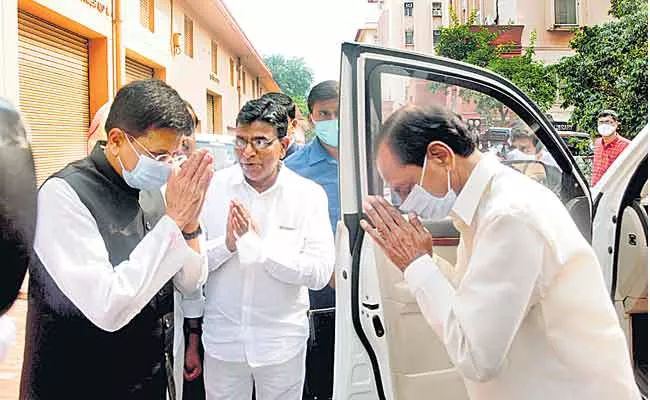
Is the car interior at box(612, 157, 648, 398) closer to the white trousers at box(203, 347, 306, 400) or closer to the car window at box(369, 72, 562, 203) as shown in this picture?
the car window at box(369, 72, 562, 203)

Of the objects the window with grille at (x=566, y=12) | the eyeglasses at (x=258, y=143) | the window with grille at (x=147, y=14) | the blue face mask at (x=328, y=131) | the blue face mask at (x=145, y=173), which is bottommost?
the blue face mask at (x=145, y=173)

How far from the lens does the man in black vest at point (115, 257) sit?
172 cm

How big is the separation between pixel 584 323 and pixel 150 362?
114cm

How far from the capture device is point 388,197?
6.38 feet

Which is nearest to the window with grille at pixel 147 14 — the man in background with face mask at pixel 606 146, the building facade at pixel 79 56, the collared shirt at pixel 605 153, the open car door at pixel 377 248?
the building facade at pixel 79 56

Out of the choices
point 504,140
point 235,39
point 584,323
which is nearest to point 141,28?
point 235,39

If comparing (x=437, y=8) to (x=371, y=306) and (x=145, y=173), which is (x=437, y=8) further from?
(x=145, y=173)

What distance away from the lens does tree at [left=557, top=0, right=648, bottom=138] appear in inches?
256

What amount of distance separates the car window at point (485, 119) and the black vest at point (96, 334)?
72 cm

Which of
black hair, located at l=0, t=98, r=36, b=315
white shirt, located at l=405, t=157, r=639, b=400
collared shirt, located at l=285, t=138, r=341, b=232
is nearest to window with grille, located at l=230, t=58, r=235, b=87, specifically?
collared shirt, located at l=285, t=138, r=341, b=232

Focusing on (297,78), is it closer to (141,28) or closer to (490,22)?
(141,28)

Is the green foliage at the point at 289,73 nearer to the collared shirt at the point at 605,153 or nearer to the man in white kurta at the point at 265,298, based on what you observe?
the collared shirt at the point at 605,153

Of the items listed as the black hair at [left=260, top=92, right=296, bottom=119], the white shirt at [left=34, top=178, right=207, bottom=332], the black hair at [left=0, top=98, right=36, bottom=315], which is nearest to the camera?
the black hair at [left=0, top=98, right=36, bottom=315]

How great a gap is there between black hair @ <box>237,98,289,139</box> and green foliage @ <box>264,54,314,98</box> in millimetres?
14935
